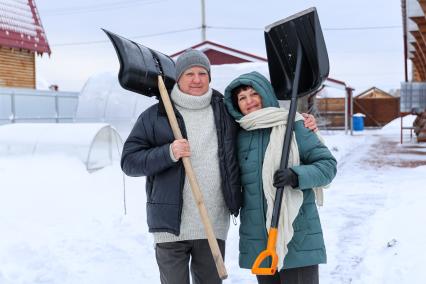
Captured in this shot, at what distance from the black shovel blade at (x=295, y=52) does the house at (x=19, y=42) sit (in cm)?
1585

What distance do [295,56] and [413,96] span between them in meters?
14.7

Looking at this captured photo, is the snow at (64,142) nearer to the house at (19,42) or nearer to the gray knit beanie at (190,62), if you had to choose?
the gray knit beanie at (190,62)

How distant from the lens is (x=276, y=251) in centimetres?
237

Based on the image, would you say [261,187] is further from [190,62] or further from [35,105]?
[35,105]

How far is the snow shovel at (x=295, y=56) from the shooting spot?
2609mm

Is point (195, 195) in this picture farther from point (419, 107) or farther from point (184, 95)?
point (419, 107)

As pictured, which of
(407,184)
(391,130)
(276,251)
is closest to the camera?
(276,251)

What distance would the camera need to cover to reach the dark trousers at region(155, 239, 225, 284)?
2564 millimetres

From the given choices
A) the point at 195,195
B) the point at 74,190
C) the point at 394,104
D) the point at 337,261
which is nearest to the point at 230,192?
the point at 195,195

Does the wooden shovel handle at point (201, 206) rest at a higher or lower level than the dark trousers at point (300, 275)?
higher

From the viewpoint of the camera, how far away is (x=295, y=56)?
2.75 meters

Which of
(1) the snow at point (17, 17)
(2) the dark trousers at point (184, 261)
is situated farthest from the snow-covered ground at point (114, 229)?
(1) the snow at point (17, 17)

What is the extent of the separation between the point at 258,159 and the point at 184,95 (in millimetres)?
474

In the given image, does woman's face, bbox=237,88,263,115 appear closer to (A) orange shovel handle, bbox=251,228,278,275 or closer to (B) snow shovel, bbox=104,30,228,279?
(B) snow shovel, bbox=104,30,228,279
